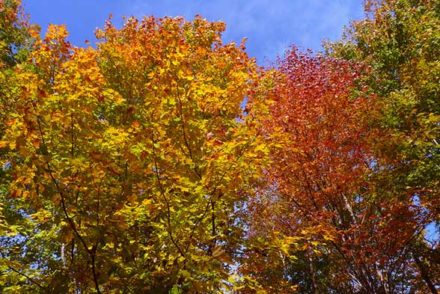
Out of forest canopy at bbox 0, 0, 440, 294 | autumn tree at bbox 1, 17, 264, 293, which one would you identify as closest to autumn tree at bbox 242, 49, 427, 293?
forest canopy at bbox 0, 0, 440, 294

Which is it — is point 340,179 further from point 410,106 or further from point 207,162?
point 207,162

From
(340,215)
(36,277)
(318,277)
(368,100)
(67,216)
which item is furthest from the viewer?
(318,277)

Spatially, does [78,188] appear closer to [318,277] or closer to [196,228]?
[196,228]

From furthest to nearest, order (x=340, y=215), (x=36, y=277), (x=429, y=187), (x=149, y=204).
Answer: (x=340, y=215), (x=429, y=187), (x=36, y=277), (x=149, y=204)

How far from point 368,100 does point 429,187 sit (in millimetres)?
4757

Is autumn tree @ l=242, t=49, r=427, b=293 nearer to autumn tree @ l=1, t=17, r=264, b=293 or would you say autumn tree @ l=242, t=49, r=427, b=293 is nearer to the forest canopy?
the forest canopy

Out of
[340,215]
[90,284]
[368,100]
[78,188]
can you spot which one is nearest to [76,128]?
[78,188]

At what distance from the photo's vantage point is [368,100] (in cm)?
1505

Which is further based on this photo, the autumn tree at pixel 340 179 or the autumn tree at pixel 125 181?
the autumn tree at pixel 340 179

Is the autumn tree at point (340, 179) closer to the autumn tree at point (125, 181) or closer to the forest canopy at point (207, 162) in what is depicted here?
the forest canopy at point (207, 162)

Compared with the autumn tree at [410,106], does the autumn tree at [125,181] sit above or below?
below

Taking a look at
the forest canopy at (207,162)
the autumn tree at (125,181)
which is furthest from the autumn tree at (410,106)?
the autumn tree at (125,181)

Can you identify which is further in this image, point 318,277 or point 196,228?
point 318,277

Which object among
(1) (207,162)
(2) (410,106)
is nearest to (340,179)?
(2) (410,106)
